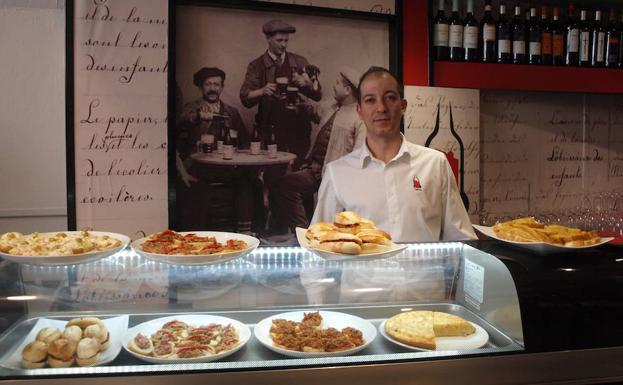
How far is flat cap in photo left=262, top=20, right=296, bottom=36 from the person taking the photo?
10.8ft

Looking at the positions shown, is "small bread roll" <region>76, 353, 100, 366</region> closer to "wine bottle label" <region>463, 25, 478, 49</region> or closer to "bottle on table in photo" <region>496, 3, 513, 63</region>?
"wine bottle label" <region>463, 25, 478, 49</region>

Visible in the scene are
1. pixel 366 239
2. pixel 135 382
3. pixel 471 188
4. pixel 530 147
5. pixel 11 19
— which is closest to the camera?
pixel 135 382

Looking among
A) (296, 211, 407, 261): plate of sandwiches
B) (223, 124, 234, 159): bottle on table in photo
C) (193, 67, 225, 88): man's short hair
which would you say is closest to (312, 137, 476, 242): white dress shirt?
(223, 124, 234, 159): bottle on table in photo

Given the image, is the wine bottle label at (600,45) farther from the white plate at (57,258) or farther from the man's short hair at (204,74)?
the white plate at (57,258)

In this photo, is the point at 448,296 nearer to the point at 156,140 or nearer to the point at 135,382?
the point at 135,382

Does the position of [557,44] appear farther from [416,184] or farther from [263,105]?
[263,105]

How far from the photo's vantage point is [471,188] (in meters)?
3.68

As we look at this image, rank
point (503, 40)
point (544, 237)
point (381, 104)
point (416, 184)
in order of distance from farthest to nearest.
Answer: point (503, 40), point (416, 184), point (381, 104), point (544, 237)

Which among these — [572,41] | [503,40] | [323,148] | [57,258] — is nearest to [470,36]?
[503,40]

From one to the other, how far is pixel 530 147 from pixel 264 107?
222 centimetres

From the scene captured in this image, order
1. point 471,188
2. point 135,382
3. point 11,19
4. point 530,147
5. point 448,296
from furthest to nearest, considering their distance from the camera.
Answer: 1. point 530,147
2. point 471,188
3. point 11,19
4. point 448,296
5. point 135,382

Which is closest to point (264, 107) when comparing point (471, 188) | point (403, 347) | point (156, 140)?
point (156, 140)

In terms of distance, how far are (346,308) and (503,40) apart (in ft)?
9.29

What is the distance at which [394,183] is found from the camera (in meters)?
2.85
